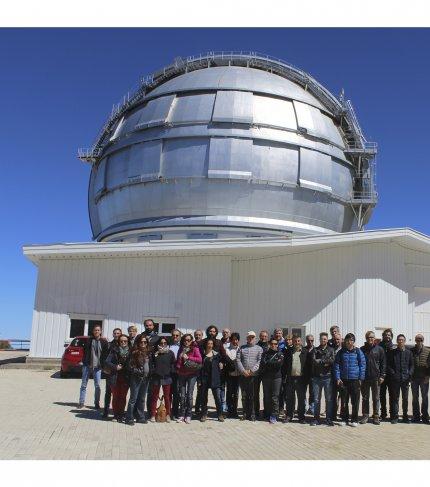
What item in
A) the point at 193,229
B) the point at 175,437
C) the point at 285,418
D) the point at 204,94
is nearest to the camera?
the point at 175,437

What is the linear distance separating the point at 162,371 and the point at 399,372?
4.72 metres

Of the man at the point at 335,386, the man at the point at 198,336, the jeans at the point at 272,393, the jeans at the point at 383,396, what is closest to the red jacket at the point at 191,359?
the man at the point at 198,336

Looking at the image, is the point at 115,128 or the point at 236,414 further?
the point at 115,128

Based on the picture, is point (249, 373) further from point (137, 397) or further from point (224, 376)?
point (137, 397)

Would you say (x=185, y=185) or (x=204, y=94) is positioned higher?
(x=204, y=94)

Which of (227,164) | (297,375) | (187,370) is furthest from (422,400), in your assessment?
(227,164)

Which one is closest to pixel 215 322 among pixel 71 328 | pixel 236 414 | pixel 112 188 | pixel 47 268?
pixel 71 328

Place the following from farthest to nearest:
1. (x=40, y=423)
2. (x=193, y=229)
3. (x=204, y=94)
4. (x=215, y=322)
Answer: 1. (x=204, y=94)
2. (x=193, y=229)
3. (x=215, y=322)
4. (x=40, y=423)

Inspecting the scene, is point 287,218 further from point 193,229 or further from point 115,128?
point 115,128

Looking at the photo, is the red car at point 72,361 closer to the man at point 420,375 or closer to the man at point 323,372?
the man at point 323,372

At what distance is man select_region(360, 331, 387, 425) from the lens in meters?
10.2

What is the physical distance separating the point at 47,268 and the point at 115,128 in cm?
1172

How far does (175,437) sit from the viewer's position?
809 centimetres

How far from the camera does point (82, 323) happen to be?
19328 millimetres
